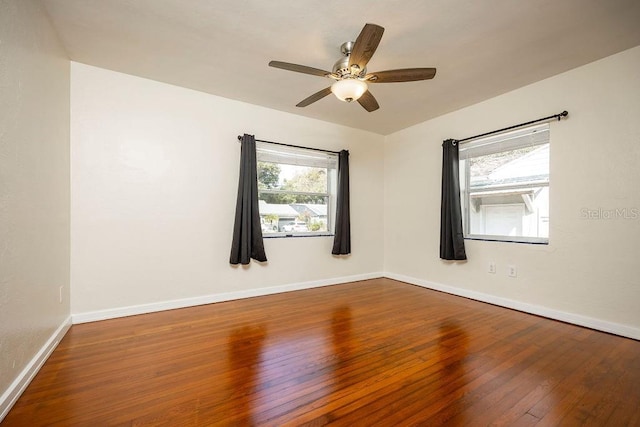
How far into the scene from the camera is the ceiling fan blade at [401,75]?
2.06 metres

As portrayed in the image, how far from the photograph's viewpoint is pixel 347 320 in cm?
279

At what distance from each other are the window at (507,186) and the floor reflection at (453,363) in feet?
4.64

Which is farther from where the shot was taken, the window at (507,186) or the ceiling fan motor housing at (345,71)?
the window at (507,186)

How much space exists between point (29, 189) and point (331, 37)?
2.33 m

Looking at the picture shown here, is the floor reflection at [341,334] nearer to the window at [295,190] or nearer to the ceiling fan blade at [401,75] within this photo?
the window at [295,190]

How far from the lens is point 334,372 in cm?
183

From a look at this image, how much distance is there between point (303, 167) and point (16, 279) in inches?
122

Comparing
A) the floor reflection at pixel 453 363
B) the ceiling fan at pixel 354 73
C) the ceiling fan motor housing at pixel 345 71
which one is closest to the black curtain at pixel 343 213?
the floor reflection at pixel 453 363

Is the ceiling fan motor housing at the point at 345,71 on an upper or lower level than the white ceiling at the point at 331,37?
lower

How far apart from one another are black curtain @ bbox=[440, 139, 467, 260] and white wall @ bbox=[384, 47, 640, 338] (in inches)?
7.9

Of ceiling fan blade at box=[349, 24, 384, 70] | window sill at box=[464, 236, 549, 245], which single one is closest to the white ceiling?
ceiling fan blade at box=[349, 24, 384, 70]

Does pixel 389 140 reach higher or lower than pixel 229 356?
higher

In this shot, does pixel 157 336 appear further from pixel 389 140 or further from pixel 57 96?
pixel 389 140

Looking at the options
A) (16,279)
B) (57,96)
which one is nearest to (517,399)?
(16,279)
